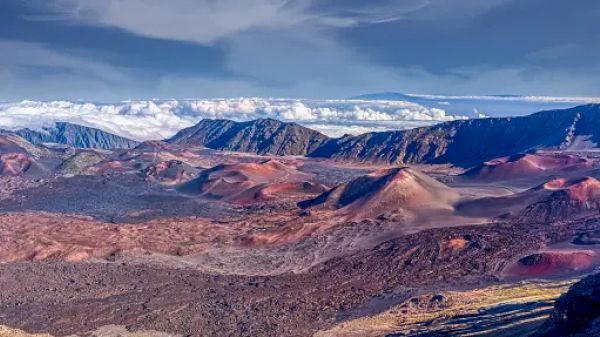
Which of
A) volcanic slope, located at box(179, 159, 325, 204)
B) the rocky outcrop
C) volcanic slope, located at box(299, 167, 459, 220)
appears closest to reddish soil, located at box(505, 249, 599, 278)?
volcanic slope, located at box(299, 167, 459, 220)

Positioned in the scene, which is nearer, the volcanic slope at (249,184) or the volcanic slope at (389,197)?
the volcanic slope at (389,197)

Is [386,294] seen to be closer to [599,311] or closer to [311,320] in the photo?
[311,320]

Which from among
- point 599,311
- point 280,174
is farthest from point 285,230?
point 280,174

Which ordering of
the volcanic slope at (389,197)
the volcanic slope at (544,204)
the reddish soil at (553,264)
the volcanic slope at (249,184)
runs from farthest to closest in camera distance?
the volcanic slope at (249,184) → the volcanic slope at (389,197) → the volcanic slope at (544,204) → the reddish soil at (553,264)

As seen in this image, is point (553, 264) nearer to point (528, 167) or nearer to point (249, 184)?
point (249, 184)

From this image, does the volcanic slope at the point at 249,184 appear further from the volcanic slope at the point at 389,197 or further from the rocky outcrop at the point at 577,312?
the rocky outcrop at the point at 577,312

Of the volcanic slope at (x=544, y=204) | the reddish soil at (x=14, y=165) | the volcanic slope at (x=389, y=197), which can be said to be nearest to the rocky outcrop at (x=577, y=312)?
the volcanic slope at (x=389, y=197)

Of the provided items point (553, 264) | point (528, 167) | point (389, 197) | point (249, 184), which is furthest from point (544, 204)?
point (249, 184)
